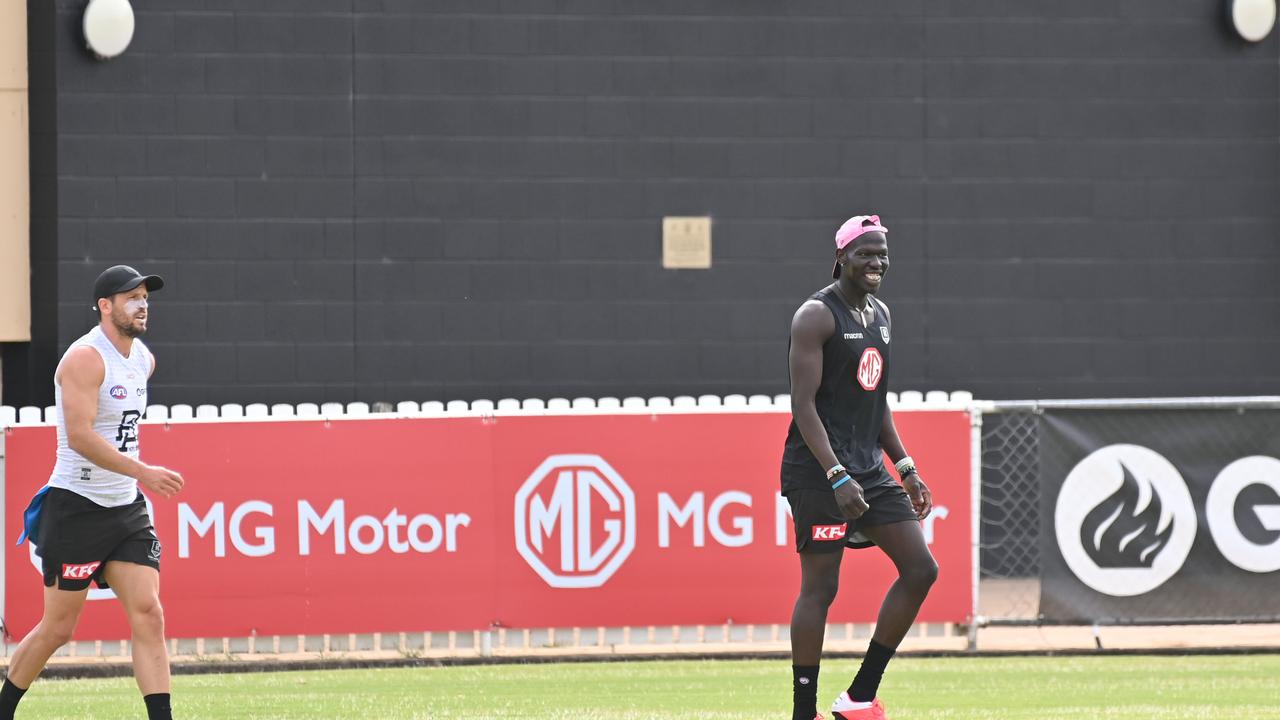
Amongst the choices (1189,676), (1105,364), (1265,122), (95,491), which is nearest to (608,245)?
(1105,364)

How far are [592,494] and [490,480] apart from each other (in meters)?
0.61

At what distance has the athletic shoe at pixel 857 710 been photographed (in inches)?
265

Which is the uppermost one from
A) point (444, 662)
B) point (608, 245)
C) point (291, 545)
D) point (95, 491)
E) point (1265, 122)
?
point (1265, 122)

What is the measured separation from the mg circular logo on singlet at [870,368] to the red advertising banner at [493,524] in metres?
3.96

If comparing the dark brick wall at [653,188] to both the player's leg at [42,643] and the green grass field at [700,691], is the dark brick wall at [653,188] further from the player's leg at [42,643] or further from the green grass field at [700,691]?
the player's leg at [42,643]

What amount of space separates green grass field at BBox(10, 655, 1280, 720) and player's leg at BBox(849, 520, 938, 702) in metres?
1.11

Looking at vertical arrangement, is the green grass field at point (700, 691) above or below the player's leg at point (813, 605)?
below

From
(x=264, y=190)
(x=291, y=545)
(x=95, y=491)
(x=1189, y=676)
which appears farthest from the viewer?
(x=264, y=190)

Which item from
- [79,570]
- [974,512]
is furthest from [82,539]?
[974,512]

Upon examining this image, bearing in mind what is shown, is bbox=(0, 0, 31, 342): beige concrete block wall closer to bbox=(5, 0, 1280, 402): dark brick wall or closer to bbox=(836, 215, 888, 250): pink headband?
bbox=(5, 0, 1280, 402): dark brick wall

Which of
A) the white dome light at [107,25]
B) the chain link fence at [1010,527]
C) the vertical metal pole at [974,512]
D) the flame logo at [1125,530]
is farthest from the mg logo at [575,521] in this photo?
the white dome light at [107,25]

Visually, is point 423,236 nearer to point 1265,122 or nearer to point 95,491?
point 1265,122

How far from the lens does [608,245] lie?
48.6ft

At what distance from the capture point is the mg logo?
10680mm
